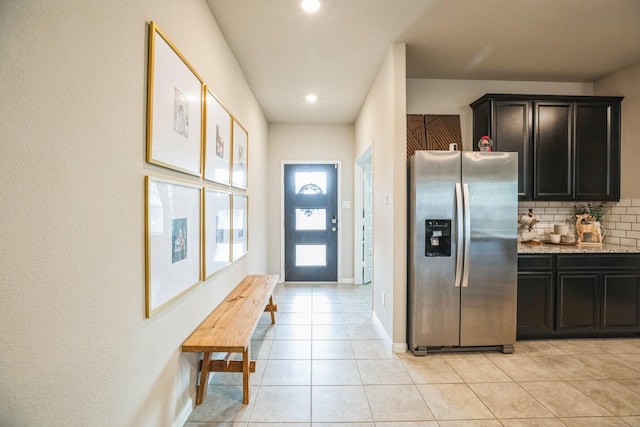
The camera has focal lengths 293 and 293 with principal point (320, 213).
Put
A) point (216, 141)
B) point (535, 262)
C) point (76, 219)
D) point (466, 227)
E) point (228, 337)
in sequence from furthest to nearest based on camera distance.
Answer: point (535, 262) < point (466, 227) < point (216, 141) < point (228, 337) < point (76, 219)

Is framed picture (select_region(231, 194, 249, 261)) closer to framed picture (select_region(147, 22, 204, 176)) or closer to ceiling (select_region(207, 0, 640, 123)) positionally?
framed picture (select_region(147, 22, 204, 176))

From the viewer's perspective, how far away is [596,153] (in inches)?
128

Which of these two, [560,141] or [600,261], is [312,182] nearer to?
[560,141]

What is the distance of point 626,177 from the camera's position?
3207mm

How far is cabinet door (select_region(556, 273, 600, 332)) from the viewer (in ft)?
9.57

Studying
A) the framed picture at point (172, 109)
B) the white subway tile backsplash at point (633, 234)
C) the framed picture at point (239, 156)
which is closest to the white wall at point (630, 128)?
the white subway tile backsplash at point (633, 234)

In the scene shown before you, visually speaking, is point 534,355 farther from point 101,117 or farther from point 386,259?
point 101,117

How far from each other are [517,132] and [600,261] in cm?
153

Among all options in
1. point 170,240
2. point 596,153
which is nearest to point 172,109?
point 170,240

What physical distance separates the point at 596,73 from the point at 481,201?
7.70 feet

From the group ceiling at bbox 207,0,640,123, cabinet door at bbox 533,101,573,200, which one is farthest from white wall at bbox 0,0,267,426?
cabinet door at bbox 533,101,573,200

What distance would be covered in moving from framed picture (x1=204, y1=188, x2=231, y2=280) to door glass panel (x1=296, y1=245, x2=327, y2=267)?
268cm

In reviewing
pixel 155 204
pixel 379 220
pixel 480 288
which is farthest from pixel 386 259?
pixel 155 204

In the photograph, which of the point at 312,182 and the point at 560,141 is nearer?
the point at 560,141
